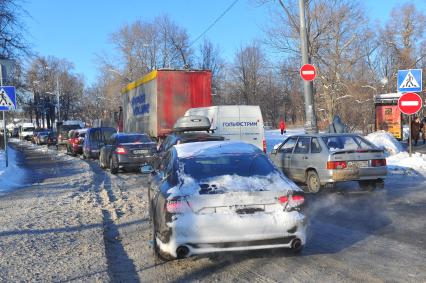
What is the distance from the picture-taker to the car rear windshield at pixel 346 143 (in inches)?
455

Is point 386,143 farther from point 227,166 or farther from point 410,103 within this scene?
point 227,166

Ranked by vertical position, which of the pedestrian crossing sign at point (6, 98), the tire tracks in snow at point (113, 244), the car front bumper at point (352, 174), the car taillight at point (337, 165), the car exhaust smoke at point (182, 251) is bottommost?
the tire tracks in snow at point (113, 244)

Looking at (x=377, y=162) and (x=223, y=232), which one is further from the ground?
(x=377, y=162)

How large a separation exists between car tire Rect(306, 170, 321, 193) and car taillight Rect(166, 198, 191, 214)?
21.0 feet

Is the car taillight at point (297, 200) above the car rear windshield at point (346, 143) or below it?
A: below

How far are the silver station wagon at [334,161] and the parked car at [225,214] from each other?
523 cm

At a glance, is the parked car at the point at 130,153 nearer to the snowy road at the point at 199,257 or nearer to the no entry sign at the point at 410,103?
the snowy road at the point at 199,257

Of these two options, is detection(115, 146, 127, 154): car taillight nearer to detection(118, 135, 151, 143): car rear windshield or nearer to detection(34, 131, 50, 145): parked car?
detection(118, 135, 151, 143): car rear windshield

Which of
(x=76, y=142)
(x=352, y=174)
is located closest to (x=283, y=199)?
(x=352, y=174)

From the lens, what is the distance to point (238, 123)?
17016mm

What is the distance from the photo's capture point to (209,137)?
44.8 feet

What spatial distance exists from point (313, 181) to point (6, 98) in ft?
35.9

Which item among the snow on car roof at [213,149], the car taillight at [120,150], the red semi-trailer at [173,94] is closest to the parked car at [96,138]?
the red semi-trailer at [173,94]

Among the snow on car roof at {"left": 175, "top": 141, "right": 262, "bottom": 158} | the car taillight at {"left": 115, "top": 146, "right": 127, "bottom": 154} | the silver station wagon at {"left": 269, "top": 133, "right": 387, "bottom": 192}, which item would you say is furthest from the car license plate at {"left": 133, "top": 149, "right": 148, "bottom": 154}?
the snow on car roof at {"left": 175, "top": 141, "right": 262, "bottom": 158}
